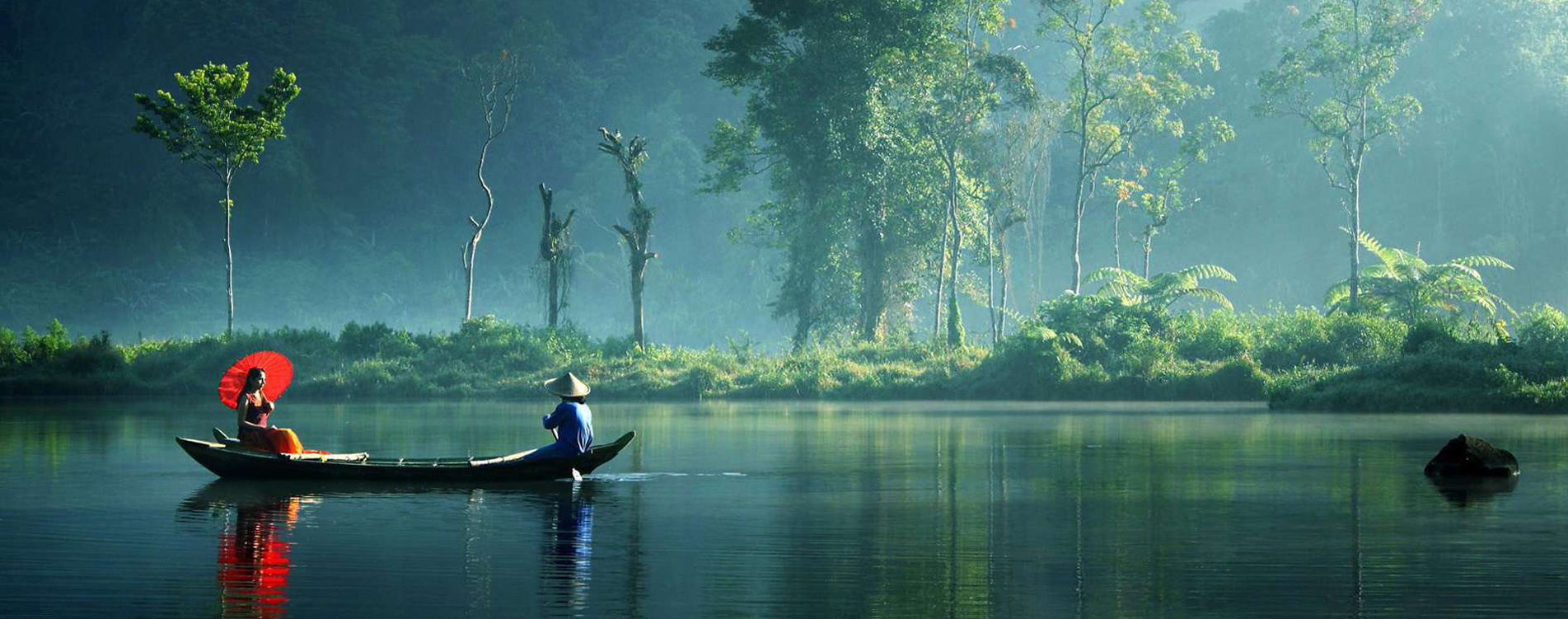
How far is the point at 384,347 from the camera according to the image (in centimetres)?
5084

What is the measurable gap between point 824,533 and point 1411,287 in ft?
114

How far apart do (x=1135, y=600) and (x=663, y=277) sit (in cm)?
7873

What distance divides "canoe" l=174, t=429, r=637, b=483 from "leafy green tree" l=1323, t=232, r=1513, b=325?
101ft

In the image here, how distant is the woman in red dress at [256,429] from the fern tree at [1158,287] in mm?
29092

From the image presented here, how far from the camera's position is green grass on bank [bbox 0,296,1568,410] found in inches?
1475

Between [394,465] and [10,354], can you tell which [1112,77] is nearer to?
[10,354]

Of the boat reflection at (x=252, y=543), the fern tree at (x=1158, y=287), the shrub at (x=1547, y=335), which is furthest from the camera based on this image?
the fern tree at (x=1158, y=287)

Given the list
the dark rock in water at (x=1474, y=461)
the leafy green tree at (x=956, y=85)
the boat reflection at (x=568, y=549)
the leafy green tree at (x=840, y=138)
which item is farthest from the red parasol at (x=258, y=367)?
the leafy green tree at (x=840, y=138)

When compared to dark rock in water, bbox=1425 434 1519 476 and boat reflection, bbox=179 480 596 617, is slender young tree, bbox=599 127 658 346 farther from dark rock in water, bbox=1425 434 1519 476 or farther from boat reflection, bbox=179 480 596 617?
dark rock in water, bbox=1425 434 1519 476

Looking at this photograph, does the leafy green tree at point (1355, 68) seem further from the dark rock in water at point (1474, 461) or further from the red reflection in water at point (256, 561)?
the red reflection in water at point (256, 561)

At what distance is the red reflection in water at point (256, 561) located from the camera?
11055 mm

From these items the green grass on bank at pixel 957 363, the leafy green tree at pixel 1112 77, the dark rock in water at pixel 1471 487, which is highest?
the leafy green tree at pixel 1112 77

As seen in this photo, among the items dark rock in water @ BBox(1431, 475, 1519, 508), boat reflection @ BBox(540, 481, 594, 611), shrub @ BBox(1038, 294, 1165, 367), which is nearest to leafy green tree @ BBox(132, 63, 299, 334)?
shrub @ BBox(1038, 294, 1165, 367)

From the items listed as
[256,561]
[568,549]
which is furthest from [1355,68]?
[256,561]
